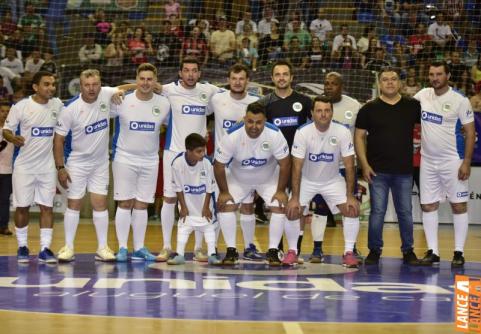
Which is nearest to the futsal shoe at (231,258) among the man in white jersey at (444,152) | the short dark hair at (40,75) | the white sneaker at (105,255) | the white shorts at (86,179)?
the white sneaker at (105,255)

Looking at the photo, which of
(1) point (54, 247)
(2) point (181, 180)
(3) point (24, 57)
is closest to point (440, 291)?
(2) point (181, 180)

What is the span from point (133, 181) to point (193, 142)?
46.2 inches

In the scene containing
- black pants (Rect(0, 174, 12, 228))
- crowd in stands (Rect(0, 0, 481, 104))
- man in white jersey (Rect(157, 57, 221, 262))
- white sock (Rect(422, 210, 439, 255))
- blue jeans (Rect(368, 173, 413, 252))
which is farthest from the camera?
crowd in stands (Rect(0, 0, 481, 104))

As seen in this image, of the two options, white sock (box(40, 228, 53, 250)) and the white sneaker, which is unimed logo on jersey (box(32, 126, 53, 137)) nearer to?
white sock (box(40, 228, 53, 250))

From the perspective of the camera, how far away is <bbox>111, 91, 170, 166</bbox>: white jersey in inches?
499

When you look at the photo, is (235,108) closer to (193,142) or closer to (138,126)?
(193,142)

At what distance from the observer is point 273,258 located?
12148 mm

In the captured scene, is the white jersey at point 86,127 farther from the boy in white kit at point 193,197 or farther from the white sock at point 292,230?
the white sock at point 292,230

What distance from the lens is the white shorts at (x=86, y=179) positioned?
41.3ft

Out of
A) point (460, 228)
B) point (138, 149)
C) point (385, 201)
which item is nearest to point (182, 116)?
point (138, 149)

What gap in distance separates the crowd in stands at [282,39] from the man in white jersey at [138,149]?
883 centimetres

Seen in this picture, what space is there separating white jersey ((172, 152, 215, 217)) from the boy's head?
252 mm

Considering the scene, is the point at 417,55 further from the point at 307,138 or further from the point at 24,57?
the point at 307,138

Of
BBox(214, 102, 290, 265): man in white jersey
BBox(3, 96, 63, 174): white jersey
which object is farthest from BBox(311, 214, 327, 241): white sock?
BBox(3, 96, 63, 174): white jersey
